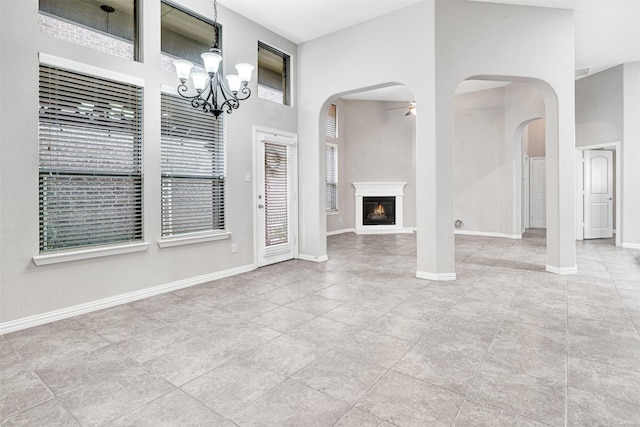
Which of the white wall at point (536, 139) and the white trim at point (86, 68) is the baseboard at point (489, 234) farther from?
the white trim at point (86, 68)

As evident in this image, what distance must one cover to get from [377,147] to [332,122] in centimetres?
138

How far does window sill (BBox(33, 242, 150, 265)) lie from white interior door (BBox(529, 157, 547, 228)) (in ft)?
32.5

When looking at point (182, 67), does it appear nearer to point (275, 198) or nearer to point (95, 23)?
point (95, 23)

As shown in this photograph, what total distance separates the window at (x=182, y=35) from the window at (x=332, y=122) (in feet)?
14.7

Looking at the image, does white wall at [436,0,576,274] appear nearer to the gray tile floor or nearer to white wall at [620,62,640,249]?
the gray tile floor

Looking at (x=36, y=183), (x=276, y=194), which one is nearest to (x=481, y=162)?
(x=276, y=194)

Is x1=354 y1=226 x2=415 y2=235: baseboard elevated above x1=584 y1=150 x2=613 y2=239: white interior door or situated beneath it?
situated beneath

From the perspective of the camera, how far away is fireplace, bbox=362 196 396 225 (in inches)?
349

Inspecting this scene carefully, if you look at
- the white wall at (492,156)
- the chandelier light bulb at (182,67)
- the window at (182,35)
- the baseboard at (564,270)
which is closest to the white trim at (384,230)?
the white wall at (492,156)

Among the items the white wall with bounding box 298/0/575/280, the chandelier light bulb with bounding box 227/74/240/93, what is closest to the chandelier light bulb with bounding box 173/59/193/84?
the chandelier light bulb with bounding box 227/74/240/93

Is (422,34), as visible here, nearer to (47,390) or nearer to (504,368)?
(504,368)

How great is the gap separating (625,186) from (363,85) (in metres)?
5.60

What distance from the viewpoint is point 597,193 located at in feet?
24.4

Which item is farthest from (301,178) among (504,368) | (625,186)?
(625,186)
